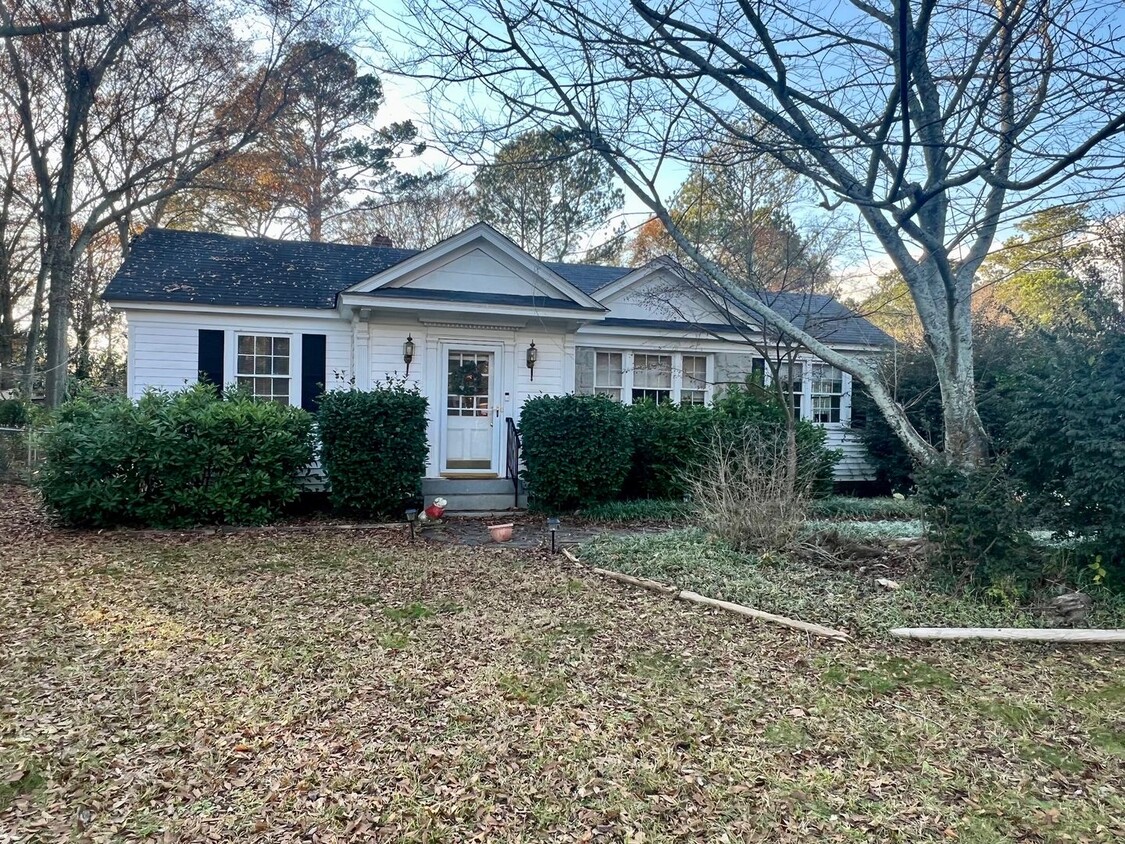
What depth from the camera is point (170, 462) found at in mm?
7812

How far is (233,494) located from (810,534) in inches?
267

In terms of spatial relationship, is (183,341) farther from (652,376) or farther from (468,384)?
(652,376)

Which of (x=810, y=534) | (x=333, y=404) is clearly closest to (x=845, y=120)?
(x=810, y=534)

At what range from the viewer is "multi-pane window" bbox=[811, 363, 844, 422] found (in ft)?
44.3

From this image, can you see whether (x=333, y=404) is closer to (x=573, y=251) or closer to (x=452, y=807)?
(x=452, y=807)

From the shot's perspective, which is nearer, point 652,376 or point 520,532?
point 520,532

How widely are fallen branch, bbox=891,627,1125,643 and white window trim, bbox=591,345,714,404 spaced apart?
8044 mm

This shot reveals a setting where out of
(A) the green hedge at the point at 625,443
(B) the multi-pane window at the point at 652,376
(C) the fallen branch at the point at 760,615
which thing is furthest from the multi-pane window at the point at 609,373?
(C) the fallen branch at the point at 760,615

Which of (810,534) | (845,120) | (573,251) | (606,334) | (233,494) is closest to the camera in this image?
(845,120)

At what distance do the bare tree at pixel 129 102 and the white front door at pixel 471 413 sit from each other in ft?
32.8

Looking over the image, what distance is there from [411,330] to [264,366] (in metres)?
2.49

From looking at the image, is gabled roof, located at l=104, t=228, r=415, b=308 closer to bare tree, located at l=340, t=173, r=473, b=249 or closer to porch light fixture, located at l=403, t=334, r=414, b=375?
porch light fixture, located at l=403, t=334, r=414, b=375

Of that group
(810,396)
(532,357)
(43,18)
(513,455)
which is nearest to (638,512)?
(513,455)

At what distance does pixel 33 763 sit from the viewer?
288 centimetres
